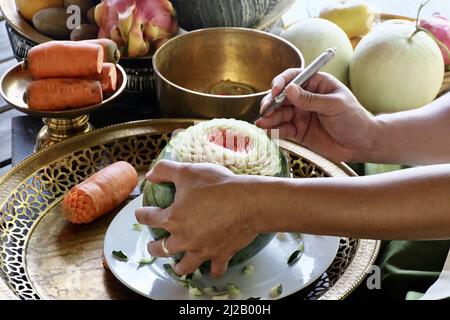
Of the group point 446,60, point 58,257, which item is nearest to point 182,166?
point 58,257

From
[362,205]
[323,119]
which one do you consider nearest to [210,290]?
[362,205]

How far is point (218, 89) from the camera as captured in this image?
4.49 feet

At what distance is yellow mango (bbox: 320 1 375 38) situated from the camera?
60.0 inches

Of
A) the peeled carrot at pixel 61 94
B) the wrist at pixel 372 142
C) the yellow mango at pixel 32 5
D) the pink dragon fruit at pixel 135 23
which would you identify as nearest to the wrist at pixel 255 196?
the wrist at pixel 372 142

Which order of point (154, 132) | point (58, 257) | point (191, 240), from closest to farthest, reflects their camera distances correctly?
1. point (191, 240)
2. point (58, 257)
3. point (154, 132)

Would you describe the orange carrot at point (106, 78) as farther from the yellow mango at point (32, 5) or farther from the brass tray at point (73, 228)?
the yellow mango at point (32, 5)

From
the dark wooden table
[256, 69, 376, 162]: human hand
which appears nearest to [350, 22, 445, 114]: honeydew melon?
[256, 69, 376, 162]: human hand

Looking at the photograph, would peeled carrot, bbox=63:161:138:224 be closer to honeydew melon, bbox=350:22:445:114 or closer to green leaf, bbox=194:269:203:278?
green leaf, bbox=194:269:203:278

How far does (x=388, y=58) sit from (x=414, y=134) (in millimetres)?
275

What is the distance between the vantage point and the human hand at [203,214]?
0.80 metres

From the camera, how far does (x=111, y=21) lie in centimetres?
131

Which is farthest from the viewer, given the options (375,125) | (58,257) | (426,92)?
(426,92)

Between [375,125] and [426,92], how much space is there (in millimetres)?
316
